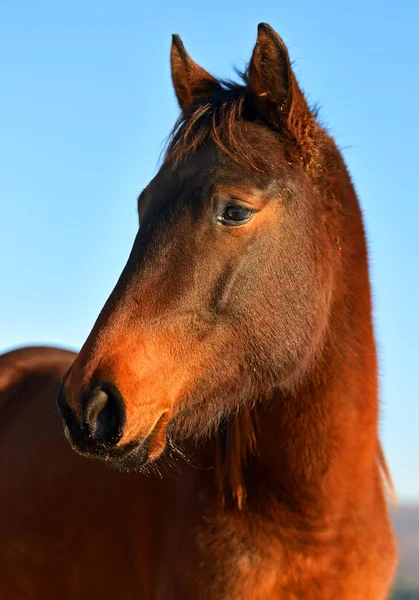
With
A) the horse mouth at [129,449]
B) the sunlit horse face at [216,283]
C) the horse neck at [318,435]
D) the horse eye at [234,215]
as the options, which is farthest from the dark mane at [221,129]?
the horse mouth at [129,449]

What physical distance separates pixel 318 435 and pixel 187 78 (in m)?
2.06

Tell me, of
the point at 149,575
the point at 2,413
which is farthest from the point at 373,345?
the point at 2,413

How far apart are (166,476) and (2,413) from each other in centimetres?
218

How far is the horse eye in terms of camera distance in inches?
156

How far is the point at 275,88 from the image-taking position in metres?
4.31

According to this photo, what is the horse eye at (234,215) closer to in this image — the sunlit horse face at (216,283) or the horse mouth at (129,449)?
the sunlit horse face at (216,283)

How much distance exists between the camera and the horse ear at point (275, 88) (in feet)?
13.8

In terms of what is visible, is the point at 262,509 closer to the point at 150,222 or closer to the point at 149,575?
the point at 149,575

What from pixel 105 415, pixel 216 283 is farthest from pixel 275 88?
pixel 105 415

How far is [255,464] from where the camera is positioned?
14.1 ft

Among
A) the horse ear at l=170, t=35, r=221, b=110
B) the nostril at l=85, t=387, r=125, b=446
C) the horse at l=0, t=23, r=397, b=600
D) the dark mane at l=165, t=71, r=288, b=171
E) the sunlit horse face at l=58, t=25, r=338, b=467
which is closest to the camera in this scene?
the nostril at l=85, t=387, r=125, b=446

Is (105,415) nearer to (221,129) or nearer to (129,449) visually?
(129,449)

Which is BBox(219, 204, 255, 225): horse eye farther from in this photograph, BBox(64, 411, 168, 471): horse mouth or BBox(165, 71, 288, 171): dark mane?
BBox(64, 411, 168, 471): horse mouth

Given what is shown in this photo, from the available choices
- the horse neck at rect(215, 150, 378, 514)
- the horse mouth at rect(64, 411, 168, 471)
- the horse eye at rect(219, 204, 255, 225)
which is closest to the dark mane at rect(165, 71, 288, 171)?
the horse eye at rect(219, 204, 255, 225)
